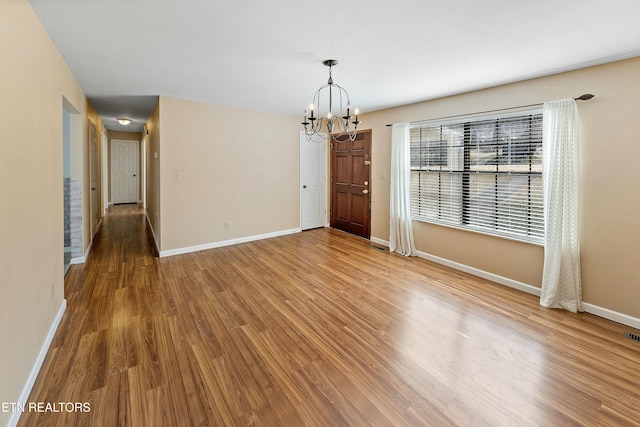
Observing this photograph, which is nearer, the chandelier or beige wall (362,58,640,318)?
beige wall (362,58,640,318)

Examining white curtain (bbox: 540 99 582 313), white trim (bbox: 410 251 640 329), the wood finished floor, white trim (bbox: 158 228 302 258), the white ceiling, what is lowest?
the wood finished floor

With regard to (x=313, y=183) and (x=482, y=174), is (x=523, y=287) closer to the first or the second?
(x=482, y=174)

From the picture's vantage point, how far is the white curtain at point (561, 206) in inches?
112

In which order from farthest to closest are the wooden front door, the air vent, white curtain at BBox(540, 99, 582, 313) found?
the wooden front door → white curtain at BBox(540, 99, 582, 313) → the air vent

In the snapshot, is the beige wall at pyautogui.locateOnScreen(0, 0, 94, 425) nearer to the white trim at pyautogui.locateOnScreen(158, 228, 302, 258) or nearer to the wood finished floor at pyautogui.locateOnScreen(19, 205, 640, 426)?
the wood finished floor at pyautogui.locateOnScreen(19, 205, 640, 426)

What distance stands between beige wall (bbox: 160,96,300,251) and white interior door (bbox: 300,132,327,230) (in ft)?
0.55

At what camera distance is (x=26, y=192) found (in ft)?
5.85

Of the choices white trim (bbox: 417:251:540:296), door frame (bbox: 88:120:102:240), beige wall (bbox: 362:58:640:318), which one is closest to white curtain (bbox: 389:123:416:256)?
white trim (bbox: 417:251:540:296)

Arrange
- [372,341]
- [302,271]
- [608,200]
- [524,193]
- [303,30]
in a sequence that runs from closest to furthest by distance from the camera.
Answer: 1. [303,30]
2. [372,341]
3. [608,200]
4. [524,193]
5. [302,271]

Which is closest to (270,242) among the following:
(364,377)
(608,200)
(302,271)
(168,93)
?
(302,271)

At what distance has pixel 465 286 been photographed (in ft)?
11.2

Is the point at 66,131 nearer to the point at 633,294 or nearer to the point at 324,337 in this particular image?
the point at 324,337

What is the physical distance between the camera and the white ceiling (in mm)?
1859

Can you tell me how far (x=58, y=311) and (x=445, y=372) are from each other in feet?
10.4
